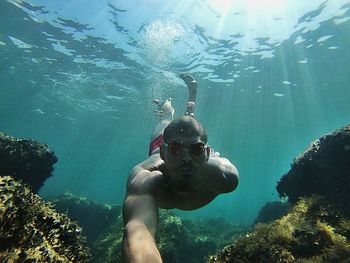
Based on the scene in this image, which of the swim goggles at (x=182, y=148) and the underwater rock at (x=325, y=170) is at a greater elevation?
the underwater rock at (x=325, y=170)

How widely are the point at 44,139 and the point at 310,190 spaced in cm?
6942

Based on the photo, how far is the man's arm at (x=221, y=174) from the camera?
4723 millimetres

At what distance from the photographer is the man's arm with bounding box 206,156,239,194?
472 cm

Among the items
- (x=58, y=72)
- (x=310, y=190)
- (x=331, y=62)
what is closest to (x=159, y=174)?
(x=310, y=190)

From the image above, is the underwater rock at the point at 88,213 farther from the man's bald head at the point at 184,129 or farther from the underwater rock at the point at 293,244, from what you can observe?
the man's bald head at the point at 184,129

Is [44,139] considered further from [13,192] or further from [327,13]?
[13,192]

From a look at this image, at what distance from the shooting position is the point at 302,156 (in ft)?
30.2

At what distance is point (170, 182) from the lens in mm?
3936

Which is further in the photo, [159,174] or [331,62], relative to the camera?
[331,62]

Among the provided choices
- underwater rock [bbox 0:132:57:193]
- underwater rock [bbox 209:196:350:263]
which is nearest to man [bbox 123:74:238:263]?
underwater rock [bbox 209:196:350:263]

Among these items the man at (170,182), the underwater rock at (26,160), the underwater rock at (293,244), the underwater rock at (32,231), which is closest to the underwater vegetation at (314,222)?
the underwater rock at (293,244)

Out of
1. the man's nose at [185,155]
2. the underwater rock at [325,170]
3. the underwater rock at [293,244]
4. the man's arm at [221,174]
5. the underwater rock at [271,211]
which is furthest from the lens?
the underwater rock at [271,211]

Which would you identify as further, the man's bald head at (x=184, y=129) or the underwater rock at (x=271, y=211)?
the underwater rock at (x=271, y=211)

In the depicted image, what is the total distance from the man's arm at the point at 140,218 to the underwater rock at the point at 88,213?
1595cm
